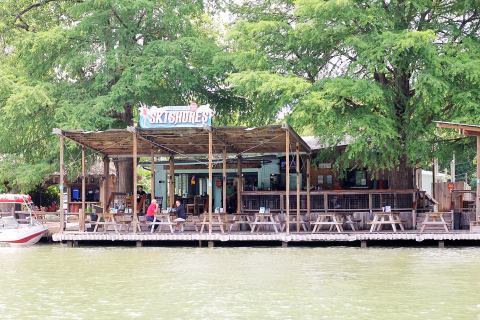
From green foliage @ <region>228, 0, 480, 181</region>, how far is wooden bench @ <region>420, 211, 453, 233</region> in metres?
2.13

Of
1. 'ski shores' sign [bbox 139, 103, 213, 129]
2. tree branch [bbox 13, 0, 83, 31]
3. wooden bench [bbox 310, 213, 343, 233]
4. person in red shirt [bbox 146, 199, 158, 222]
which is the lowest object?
wooden bench [bbox 310, 213, 343, 233]

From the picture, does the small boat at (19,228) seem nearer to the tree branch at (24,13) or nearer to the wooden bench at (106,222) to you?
the wooden bench at (106,222)

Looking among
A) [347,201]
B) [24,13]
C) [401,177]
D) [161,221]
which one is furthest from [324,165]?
[24,13]

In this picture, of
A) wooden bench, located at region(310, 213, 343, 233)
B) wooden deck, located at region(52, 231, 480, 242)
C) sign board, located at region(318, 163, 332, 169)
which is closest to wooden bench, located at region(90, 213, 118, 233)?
wooden deck, located at region(52, 231, 480, 242)

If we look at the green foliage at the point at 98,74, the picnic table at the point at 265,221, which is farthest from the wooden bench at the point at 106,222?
the picnic table at the point at 265,221

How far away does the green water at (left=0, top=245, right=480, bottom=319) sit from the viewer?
14109 millimetres

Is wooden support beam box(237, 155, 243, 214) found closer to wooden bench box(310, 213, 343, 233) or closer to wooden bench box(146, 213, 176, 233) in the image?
wooden bench box(146, 213, 176, 233)

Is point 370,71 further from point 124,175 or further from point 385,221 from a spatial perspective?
point 124,175

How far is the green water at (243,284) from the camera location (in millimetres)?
14109

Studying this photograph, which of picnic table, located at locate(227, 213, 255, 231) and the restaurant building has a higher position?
the restaurant building

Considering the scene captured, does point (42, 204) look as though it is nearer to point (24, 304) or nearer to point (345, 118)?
point (345, 118)

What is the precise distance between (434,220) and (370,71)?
498cm

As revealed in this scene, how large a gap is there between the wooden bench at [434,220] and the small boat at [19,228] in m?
12.1

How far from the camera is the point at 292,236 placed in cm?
2495
